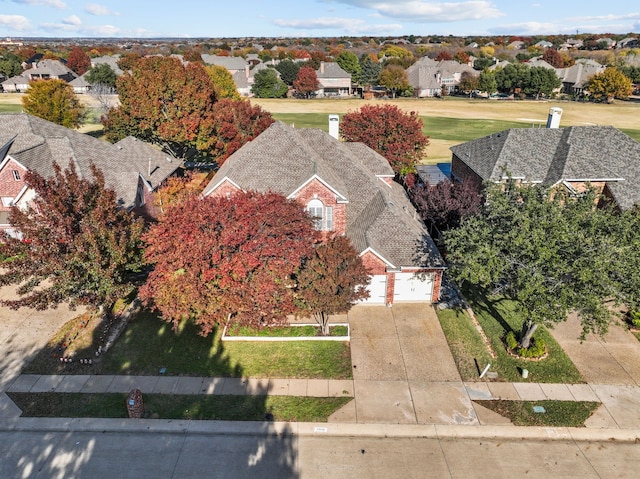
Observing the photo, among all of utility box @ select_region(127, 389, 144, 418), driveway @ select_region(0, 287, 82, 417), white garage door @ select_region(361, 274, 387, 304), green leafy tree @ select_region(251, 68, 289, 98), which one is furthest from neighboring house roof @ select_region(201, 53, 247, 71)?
utility box @ select_region(127, 389, 144, 418)

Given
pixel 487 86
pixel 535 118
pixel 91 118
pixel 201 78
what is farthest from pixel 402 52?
pixel 201 78

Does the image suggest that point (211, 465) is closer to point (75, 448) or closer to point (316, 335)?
point (75, 448)

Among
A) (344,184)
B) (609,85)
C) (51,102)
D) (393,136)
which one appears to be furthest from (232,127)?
(609,85)

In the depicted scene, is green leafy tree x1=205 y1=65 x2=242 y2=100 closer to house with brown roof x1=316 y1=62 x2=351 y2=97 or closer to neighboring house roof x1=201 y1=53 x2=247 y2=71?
house with brown roof x1=316 y1=62 x2=351 y2=97

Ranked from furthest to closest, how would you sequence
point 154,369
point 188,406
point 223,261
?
point 154,369
point 223,261
point 188,406

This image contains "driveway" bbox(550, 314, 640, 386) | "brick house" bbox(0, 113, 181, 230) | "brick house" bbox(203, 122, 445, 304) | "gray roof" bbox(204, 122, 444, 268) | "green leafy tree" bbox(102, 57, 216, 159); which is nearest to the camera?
"driveway" bbox(550, 314, 640, 386)

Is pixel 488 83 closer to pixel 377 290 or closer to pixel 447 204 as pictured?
pixel 447 204
